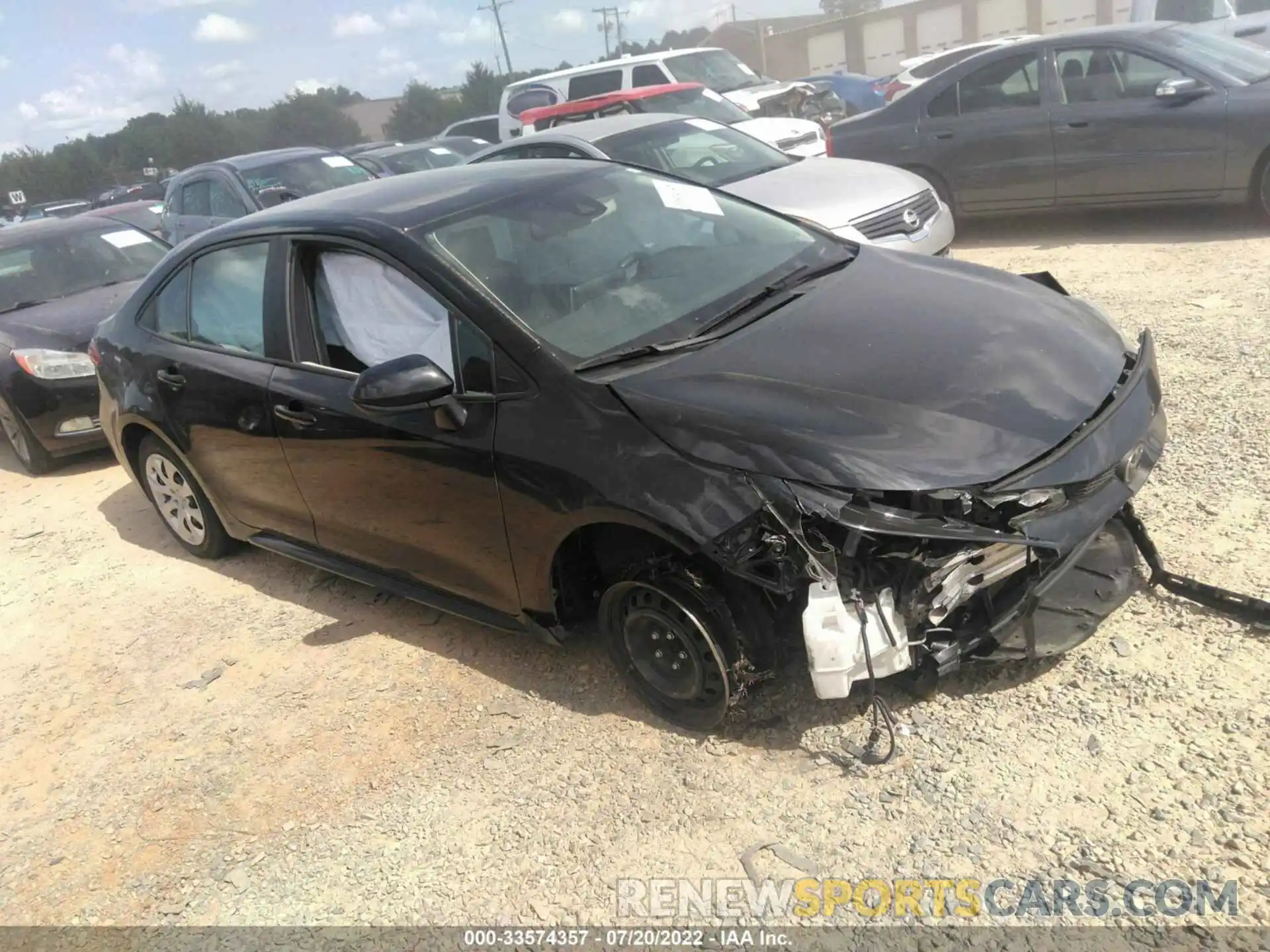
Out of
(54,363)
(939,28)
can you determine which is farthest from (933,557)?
(939,28)

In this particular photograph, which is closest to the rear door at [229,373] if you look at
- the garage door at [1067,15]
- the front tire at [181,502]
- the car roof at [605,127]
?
the front tire at [181,502]

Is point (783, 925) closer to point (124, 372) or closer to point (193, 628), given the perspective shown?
point (193, 628)

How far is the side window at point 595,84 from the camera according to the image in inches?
585

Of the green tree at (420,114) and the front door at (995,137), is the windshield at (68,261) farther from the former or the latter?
the green tree at (420,114)

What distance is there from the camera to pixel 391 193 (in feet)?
13.6

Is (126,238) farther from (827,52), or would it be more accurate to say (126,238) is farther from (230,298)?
(827,52)

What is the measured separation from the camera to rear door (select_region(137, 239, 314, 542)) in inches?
167

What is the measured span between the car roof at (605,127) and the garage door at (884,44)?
38.7 meters

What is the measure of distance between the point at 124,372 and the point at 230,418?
1.10 metres

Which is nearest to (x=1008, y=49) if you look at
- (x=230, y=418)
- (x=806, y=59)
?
(x=230, y=418)

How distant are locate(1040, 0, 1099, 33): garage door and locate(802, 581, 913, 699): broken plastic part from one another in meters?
36.9

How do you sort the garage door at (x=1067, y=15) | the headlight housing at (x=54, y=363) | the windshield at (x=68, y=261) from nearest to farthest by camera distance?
the headlight housing at (x=54, y=363) < the windshield at (x=68, y=261) < the garage door at (x=1067, y=15)

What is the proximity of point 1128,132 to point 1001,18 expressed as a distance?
121 ft

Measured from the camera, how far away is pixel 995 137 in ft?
27.7
